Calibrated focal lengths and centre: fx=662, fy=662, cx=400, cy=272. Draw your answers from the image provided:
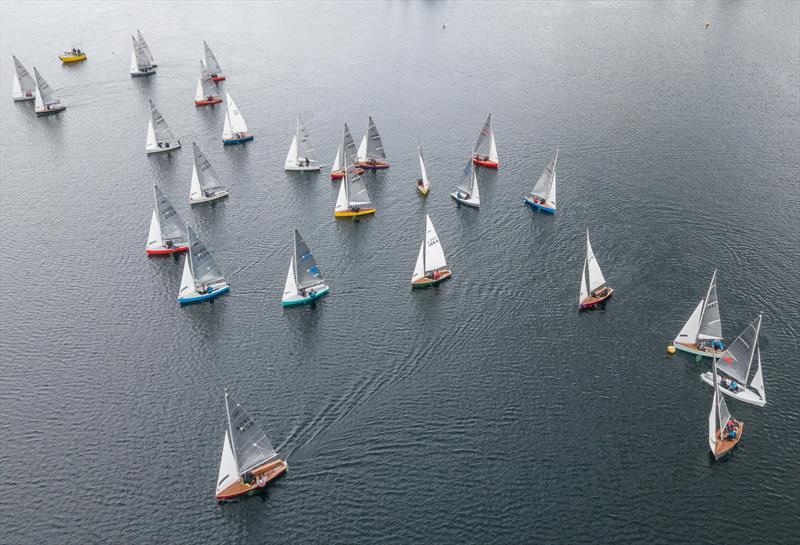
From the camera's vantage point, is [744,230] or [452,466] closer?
[452,466]

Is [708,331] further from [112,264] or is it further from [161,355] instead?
[112,264]

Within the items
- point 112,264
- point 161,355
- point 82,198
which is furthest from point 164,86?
point 161,355

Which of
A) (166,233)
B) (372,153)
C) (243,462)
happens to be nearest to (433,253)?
(372,153)

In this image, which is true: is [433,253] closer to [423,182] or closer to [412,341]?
[412,341]

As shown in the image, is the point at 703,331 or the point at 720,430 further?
the point at 703,331

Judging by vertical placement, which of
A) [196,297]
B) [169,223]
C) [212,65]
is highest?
[212,65]

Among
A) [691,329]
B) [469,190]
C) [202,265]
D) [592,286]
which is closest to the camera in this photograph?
[691,329]

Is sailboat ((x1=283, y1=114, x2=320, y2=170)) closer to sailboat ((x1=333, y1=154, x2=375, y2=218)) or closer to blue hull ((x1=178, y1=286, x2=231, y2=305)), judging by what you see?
sailboat ((x1=333, y1=154, x2=375, y2=218))
